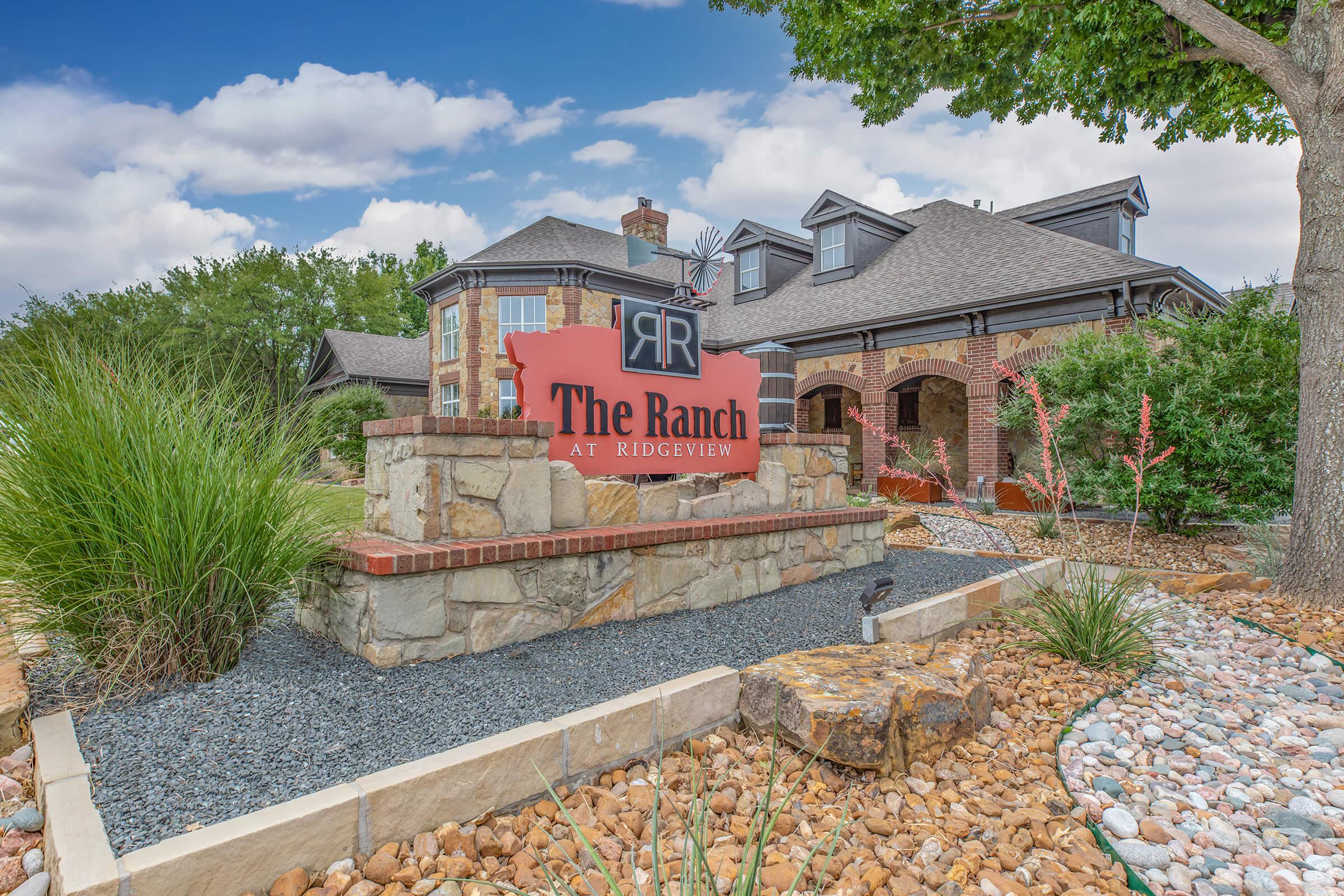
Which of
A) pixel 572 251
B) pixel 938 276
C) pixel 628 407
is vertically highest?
pixel 572 251

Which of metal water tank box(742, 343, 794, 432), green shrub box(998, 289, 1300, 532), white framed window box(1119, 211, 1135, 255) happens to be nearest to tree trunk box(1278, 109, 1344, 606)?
green shrub box(998, 289, 1300, 532)

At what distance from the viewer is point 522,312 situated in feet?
56.4

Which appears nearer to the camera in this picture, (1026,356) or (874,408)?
(1026,356)

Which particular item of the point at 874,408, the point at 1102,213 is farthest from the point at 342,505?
the point at 1102,213

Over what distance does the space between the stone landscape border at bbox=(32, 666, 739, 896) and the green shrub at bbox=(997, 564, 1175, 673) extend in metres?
2.24

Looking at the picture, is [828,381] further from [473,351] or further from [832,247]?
[473,351]

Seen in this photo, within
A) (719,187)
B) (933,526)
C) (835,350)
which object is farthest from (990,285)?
(719,187)

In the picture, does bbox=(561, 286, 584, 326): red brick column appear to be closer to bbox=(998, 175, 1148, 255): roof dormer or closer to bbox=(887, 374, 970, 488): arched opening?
bbox=(887, 374, 970, 488): arched opening

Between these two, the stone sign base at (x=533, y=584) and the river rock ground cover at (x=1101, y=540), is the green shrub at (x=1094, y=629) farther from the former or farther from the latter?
the river rock ground cover at (x=1101, y=540)

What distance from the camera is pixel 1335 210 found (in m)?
4.99

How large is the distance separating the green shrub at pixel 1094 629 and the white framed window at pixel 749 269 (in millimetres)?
13792

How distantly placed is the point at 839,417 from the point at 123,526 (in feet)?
52.0

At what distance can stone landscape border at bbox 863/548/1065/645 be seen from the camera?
13.0ft

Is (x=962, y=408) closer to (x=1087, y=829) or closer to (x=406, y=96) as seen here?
(x=1087, y=829)
